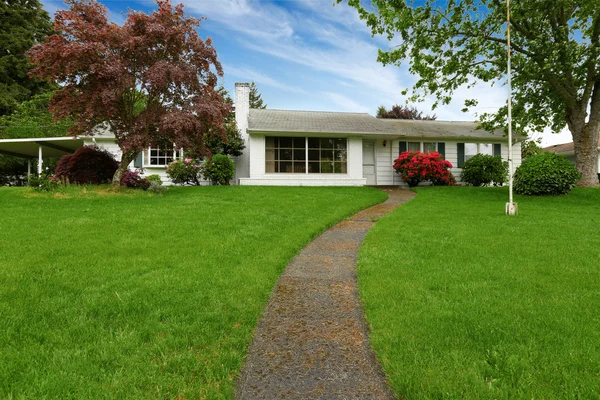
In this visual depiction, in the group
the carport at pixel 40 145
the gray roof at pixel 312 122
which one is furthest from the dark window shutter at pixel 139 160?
the gray roof at pixel 312 122

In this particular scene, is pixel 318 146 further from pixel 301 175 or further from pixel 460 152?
pixel 460 152

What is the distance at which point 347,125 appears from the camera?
17.8 m

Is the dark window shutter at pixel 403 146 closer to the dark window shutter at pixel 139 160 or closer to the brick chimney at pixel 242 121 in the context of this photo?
the brick chimney at pixel 242 121

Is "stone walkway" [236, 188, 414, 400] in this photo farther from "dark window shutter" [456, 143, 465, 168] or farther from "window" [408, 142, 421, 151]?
"dark window shutter" [456, 143, 465, 168]

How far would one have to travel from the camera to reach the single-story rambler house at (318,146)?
54.4 feet

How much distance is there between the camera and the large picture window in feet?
55.7

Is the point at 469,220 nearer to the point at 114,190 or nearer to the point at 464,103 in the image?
the point at 464,103

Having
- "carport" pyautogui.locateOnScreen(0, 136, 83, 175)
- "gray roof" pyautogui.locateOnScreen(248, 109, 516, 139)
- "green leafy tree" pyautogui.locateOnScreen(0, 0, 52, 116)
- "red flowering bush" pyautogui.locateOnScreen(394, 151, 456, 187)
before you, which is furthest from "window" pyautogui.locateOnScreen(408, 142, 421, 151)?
"green leafy tree" pyautogui.locateOnScreen(0, 0, 52, 116)

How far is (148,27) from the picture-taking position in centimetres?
1073

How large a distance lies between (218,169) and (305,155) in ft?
14.0

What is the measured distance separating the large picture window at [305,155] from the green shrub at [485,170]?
22.1 ft

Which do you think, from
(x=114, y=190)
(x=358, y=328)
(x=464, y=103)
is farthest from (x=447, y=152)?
(x=358, y=328)

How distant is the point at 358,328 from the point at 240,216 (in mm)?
5269

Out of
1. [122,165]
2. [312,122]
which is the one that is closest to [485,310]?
[122,165]
